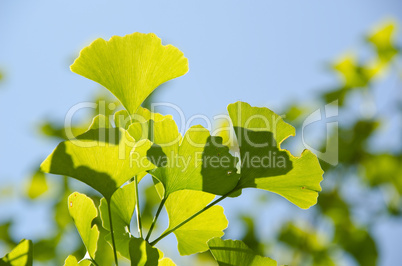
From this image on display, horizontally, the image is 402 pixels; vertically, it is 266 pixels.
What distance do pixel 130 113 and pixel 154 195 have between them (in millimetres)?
865

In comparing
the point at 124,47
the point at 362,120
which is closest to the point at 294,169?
the point at 124,47

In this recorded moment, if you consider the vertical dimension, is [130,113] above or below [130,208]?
above

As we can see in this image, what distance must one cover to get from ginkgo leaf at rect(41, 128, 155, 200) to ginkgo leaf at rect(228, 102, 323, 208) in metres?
0.12

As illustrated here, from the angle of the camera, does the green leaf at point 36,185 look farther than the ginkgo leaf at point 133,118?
Yes

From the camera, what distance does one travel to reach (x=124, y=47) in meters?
0.46

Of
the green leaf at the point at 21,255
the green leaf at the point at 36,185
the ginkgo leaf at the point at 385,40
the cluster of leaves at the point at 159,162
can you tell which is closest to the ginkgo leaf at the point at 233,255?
the cluster of leaves at the point at 159,162

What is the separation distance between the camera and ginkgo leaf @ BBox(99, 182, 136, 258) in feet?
1.56

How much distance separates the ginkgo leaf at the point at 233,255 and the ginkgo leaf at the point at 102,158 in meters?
0.13

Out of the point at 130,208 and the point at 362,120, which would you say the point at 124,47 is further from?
the point at 362,120

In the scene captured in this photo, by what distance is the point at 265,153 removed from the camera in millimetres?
437

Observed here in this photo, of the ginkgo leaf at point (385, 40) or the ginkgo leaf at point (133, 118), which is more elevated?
the ginkgo leaf at point (385, 40)

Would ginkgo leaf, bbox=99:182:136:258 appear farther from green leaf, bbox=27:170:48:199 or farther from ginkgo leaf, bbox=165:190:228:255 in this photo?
green leaf, bbox=27:170:48:199

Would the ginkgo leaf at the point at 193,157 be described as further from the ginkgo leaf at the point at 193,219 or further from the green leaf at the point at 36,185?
the green leaf at the point at 36,185

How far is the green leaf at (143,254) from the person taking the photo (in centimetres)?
40
